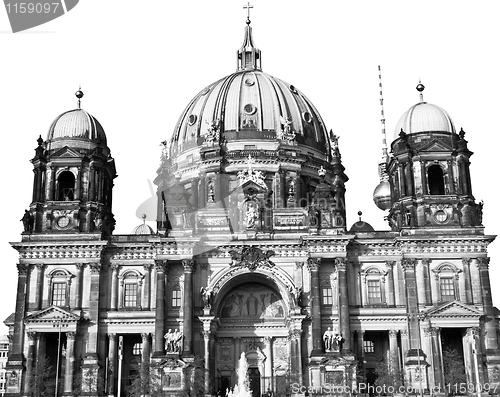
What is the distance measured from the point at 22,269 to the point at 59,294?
3644 mm

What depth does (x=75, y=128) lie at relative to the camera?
68.7 m

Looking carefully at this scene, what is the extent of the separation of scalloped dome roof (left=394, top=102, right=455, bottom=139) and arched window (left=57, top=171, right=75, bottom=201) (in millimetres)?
29149

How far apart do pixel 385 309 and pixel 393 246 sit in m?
5.40

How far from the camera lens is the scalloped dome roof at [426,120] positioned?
68562 millimetres

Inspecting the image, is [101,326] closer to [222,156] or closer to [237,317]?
[237,317]

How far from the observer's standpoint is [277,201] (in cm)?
7469

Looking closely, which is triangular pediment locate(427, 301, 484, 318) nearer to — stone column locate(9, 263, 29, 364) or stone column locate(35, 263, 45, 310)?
stone column locate(35, 263, 45, 310)

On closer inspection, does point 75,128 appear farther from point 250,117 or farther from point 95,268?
point 250,117

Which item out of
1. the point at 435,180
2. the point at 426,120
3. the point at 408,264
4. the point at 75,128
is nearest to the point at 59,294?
the point at 75,128

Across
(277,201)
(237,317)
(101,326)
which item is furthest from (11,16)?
(277,201)

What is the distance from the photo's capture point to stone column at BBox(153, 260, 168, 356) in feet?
204

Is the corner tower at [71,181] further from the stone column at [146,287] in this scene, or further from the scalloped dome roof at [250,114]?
the scalloped dome roof at [250,114]

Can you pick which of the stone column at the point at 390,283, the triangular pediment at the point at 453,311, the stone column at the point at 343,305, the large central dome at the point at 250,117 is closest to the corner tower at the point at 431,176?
the stone column at the point at 390,283

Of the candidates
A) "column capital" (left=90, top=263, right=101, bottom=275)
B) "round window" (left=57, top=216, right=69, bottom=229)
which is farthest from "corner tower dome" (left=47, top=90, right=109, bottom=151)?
"column capital" (left=90, top=263, right=101, bottom=275)
